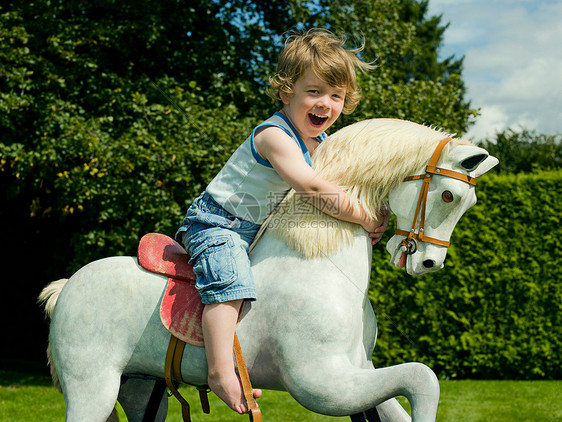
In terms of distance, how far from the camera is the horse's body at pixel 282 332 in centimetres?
218

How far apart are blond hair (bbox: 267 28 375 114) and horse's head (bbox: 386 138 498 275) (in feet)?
1.82

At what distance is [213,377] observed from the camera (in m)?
2.32

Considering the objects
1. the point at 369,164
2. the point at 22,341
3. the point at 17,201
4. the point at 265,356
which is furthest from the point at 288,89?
the point at 22,341

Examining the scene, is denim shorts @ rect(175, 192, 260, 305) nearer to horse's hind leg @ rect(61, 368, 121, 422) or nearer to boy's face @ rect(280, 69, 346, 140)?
boy's face @ rect(280, 69, 346, 140)

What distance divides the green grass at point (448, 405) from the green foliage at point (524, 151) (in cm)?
1308

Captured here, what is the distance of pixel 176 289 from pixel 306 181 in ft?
2.63

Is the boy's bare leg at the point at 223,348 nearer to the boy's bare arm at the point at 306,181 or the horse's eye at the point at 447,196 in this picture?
the boy's bare arm at the point at 306,181

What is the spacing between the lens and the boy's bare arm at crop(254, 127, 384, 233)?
228cm

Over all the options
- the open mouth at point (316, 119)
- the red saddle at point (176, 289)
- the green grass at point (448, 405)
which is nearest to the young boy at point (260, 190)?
the open mouth at point (316, 119)

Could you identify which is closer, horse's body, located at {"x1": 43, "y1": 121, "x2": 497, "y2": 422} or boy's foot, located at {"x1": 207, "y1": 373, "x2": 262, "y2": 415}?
horse's body, located at {"x1": 43, "y1": 121, "x2": 497, "y2": 422}

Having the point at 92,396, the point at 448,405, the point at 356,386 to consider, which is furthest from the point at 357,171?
the point at 448,405

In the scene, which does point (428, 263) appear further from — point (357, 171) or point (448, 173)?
point (357, 171)

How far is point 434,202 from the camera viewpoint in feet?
7.52

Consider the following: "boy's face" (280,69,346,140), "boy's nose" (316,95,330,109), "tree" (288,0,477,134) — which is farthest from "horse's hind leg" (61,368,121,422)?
"tree" (288,0,477,134)
